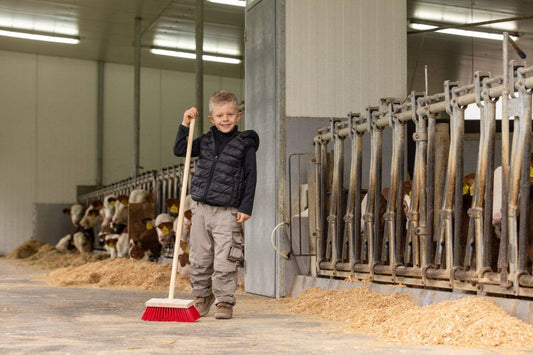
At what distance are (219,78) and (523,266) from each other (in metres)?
22.1

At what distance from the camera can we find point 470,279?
509 cm

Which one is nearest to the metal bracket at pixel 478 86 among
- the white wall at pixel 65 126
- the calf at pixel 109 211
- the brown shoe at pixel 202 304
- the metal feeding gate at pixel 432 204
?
the metal feeding gate at pixel 432 204

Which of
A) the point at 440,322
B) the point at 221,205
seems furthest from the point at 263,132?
the point at 440,322

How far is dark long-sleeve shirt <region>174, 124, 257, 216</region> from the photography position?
5.59 metres

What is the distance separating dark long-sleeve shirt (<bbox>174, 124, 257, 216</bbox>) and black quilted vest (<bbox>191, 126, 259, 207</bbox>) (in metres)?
0.03

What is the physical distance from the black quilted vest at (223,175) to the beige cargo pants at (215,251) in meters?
0.08

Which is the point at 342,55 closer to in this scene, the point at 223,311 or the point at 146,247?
the point at 223,311

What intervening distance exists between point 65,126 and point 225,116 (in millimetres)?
20041

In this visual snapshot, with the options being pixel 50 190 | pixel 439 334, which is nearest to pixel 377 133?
pixel 439 334

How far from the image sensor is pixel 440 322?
14.3 feet

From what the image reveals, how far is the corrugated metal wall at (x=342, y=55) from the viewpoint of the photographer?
761 cm

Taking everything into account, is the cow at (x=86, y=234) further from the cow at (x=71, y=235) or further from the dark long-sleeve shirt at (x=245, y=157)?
the dark long-sleeve shirt at (x=245, y=157)

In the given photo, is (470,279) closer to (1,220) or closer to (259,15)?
(259,15)

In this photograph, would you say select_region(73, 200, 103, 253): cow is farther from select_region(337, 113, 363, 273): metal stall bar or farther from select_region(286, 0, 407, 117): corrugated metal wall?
select_region(337, 113, 363, 273): metal stall bar
